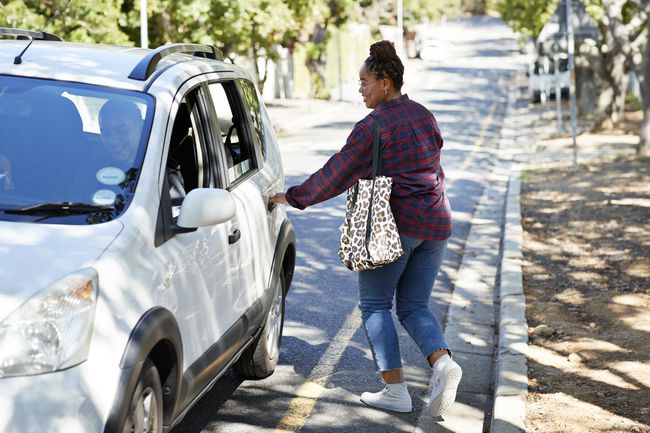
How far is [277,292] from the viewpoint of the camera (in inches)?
256

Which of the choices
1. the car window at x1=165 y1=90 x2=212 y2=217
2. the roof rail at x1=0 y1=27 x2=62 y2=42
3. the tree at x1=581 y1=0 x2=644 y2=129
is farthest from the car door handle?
the tree at x1=581 y1=0 x2=644 y2=129

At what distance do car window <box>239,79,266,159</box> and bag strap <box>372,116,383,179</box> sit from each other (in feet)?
3.23

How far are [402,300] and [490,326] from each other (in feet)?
8.75

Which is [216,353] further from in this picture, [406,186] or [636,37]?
[636,37]

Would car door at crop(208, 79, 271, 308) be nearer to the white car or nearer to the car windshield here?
the white car

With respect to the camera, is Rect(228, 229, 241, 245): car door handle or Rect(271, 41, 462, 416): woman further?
Rect(271, 41, 462, 416): woman

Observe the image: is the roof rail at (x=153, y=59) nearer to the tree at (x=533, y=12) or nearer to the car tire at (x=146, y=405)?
the car tire at (x=146, y=405)

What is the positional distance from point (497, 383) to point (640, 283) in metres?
3.24

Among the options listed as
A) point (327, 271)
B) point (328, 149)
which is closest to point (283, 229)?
point (327, 271)

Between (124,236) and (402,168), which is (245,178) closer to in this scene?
(402,168)

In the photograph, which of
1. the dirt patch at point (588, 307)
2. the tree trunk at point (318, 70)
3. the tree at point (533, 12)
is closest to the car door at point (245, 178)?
the dirt patch at point (588, 307)

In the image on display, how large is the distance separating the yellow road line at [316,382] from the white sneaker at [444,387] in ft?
2.30

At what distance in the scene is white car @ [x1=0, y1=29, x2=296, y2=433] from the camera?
354cm

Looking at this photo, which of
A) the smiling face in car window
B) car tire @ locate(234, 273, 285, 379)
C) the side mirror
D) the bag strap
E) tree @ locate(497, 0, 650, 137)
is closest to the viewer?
the side mirror
